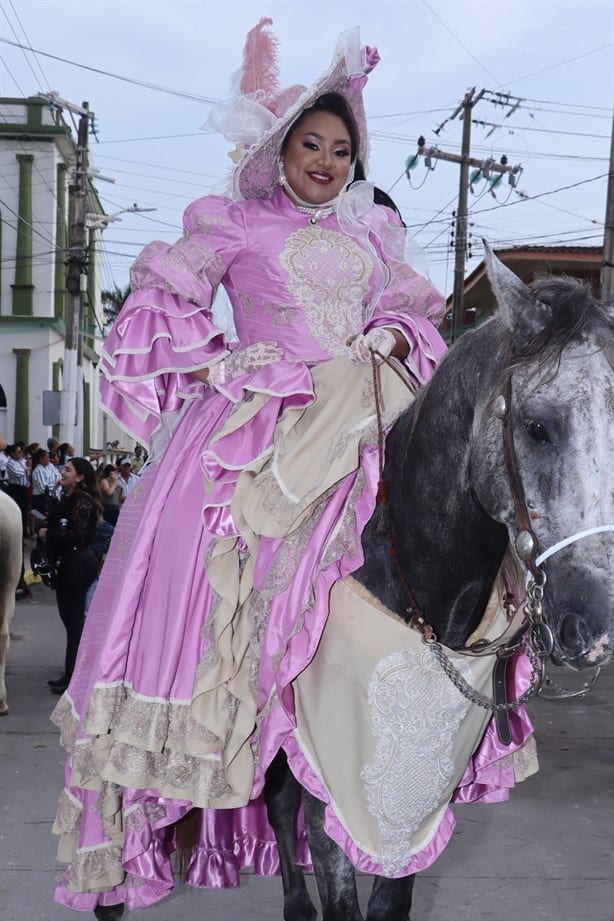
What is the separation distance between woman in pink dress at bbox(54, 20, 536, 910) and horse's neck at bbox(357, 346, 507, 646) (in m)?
0.09

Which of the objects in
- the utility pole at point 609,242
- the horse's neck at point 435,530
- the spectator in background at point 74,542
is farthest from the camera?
the utility pole at point 609,242

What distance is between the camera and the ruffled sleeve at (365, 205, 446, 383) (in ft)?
9.29

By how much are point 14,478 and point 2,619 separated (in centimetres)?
763

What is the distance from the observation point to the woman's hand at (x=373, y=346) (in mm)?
2666

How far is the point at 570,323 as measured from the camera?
1.96m

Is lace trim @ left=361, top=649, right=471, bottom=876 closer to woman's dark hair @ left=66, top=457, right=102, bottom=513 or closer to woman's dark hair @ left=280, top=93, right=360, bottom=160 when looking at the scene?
woman's dark hair @ left=280, top=93, right=360, bottom=160

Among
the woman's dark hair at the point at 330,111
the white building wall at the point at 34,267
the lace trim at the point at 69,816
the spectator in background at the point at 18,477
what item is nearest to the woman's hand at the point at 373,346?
the woman's dark hair at the point at 330,111

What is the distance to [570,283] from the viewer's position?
6.91 ft

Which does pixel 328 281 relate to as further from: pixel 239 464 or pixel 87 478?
pixel 87 478

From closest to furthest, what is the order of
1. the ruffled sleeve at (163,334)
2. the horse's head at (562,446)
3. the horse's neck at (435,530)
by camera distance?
the horse's head at (562,446) → the horse's neck at (435,530) → the ruffled sleeve at (163,334)

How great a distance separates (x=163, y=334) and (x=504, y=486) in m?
1.12

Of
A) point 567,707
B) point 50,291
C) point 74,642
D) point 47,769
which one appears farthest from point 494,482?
point 50,291

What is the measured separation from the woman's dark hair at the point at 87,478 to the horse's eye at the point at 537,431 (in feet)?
20.0

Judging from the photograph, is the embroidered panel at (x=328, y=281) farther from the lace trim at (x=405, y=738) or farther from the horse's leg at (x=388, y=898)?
the horse's leg at (x=388, y=898)
